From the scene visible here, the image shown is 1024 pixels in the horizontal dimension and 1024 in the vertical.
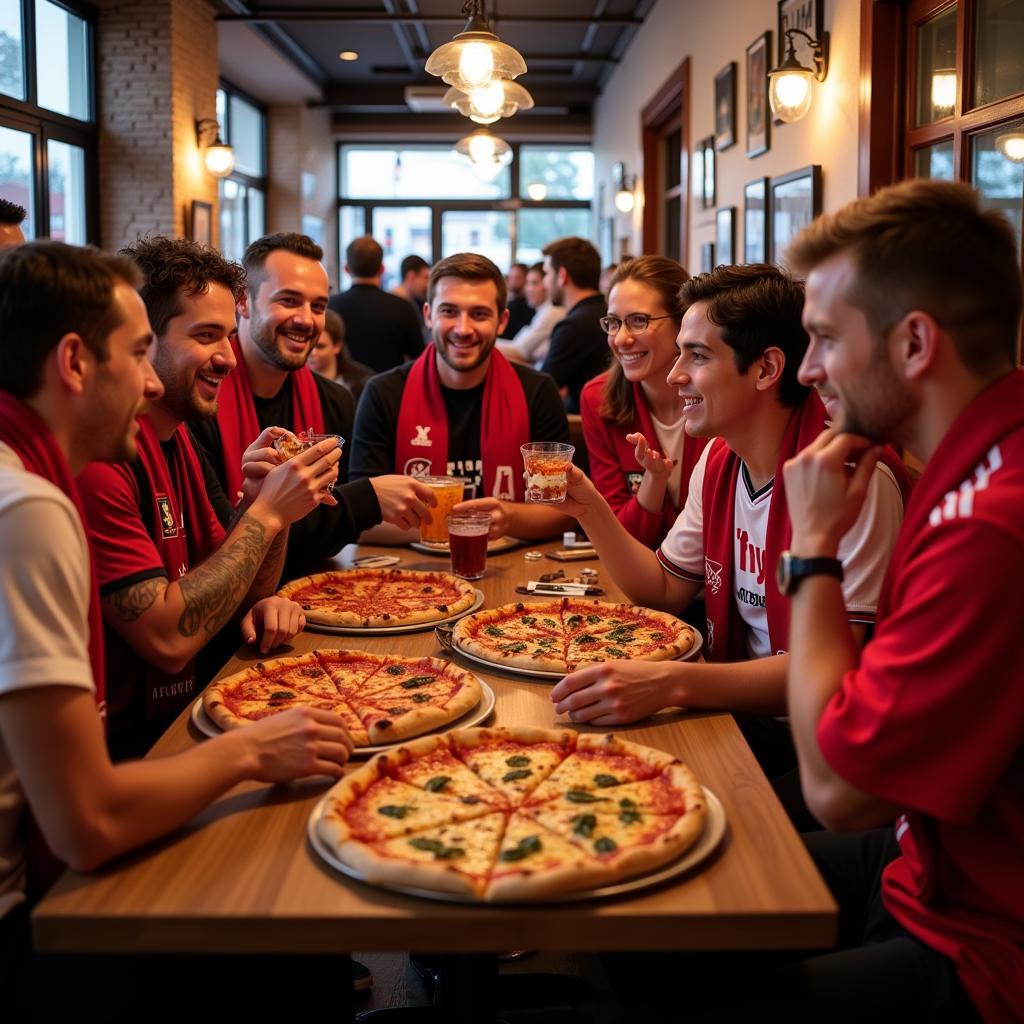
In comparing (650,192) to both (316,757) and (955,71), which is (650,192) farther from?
(316,757)

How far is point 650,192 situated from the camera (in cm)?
1028

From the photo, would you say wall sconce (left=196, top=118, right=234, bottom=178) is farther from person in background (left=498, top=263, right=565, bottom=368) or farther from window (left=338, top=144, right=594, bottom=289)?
window (left=338, top=144, right=594, bottom=289)

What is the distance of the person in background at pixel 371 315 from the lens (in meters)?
8.08

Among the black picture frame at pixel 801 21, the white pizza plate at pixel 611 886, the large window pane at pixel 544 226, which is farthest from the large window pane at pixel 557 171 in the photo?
the white pizza plate at pixel 611 886

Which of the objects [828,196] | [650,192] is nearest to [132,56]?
[650,192]

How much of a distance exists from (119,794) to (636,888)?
2.09 feet

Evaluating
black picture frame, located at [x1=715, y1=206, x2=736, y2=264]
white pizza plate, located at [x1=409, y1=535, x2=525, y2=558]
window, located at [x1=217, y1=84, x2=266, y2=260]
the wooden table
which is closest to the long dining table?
the wooden table

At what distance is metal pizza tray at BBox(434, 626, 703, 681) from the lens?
6.66ft

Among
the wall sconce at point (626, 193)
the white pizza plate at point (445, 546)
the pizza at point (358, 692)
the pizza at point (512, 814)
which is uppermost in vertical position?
the wall sconce at point (626, 193)

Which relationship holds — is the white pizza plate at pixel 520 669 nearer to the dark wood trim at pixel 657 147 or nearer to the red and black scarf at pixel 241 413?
the red and black scarf at pixel 241 413

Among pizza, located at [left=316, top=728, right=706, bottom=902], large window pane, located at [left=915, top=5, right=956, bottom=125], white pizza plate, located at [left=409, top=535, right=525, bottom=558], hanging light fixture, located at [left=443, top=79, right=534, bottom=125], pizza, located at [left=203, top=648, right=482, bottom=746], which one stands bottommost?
pizza, located at [left=316, top=728, right=706, bottom=902]

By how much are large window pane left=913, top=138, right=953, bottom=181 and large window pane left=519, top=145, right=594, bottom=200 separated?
491 inches

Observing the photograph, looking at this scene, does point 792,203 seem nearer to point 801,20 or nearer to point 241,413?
point 801,20

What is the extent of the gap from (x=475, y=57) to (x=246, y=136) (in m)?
10.3
